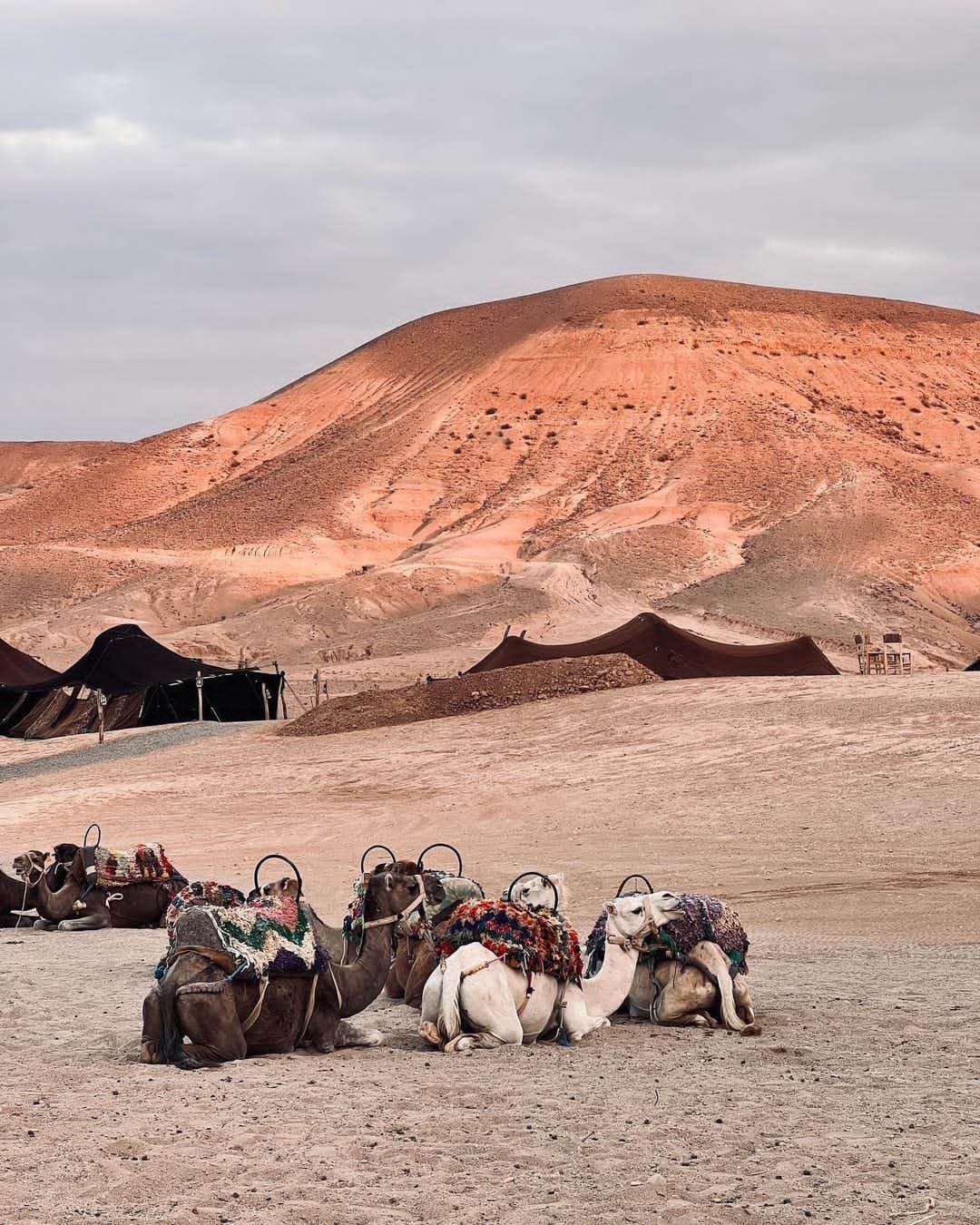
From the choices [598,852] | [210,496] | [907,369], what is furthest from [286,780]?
[907,369]

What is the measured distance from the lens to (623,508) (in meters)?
80.6

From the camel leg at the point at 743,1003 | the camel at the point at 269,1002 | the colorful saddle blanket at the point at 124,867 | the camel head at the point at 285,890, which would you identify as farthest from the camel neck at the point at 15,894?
the camel leg at the point at 743,1003

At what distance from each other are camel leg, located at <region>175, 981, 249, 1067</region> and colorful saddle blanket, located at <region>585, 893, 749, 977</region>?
2.30 m

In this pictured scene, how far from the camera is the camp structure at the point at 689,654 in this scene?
115 feet

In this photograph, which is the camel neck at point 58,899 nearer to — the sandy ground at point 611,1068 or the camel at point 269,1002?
the sandy ground at point 611,1068

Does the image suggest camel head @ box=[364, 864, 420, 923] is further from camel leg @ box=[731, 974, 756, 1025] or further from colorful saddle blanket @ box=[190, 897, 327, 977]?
camel leg @ box=[731, 974, 756, 1025]

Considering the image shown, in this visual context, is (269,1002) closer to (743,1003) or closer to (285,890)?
(285,890)

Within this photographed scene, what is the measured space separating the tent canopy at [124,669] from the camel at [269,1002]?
30.4 metres

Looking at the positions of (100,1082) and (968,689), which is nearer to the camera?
(100,1082)

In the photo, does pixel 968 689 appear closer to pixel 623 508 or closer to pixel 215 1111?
pixel 215 1111

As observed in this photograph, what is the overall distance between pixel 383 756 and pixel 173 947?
736 inches

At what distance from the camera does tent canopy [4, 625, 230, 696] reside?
38.9m

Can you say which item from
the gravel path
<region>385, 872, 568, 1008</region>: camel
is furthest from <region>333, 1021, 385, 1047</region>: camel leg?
the gravel path

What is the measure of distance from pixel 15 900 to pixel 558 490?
7237 cm
